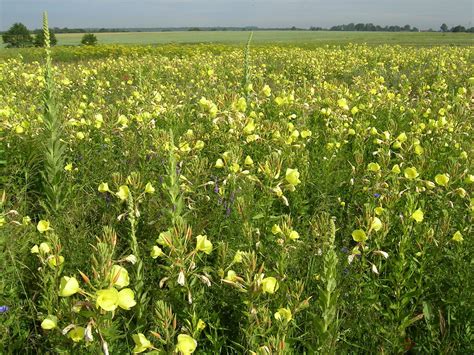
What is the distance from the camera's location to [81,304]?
145 cm

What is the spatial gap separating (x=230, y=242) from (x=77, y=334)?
124cm

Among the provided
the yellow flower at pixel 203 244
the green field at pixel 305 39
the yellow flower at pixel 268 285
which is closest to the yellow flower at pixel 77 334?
the yellow flower at pixel 203 244

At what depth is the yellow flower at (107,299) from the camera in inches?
55.8

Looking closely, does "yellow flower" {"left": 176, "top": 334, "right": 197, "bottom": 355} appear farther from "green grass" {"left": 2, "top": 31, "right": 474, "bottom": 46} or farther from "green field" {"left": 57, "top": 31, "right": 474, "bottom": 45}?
"green field" {"left": 57, "top": 31, "right": 474, "bottom": 45}

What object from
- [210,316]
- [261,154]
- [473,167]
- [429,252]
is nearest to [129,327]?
[210,316]

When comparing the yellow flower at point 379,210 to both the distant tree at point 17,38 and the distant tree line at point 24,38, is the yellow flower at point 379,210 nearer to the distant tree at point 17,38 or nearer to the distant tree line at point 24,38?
the distant tree line at point 24,38

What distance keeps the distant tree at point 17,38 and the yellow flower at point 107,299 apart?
147ft

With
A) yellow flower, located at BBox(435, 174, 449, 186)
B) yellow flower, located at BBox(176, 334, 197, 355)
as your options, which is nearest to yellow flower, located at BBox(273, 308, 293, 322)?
yellow flower, located at BBox(176, 334, 197, 355)

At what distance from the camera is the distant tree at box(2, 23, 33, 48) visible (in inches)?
1707

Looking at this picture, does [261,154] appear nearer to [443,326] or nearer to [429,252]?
[429,252]

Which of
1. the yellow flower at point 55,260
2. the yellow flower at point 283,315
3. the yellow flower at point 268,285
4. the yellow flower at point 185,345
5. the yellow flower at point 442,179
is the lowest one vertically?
the yellow flower at point 283,315

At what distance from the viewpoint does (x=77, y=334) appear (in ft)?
5.08

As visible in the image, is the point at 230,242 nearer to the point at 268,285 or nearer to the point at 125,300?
the point at 268,285

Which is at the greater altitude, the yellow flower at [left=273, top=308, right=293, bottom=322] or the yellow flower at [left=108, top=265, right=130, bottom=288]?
the yellow flower at [left=108, top=265, right=130, bottom=288]
